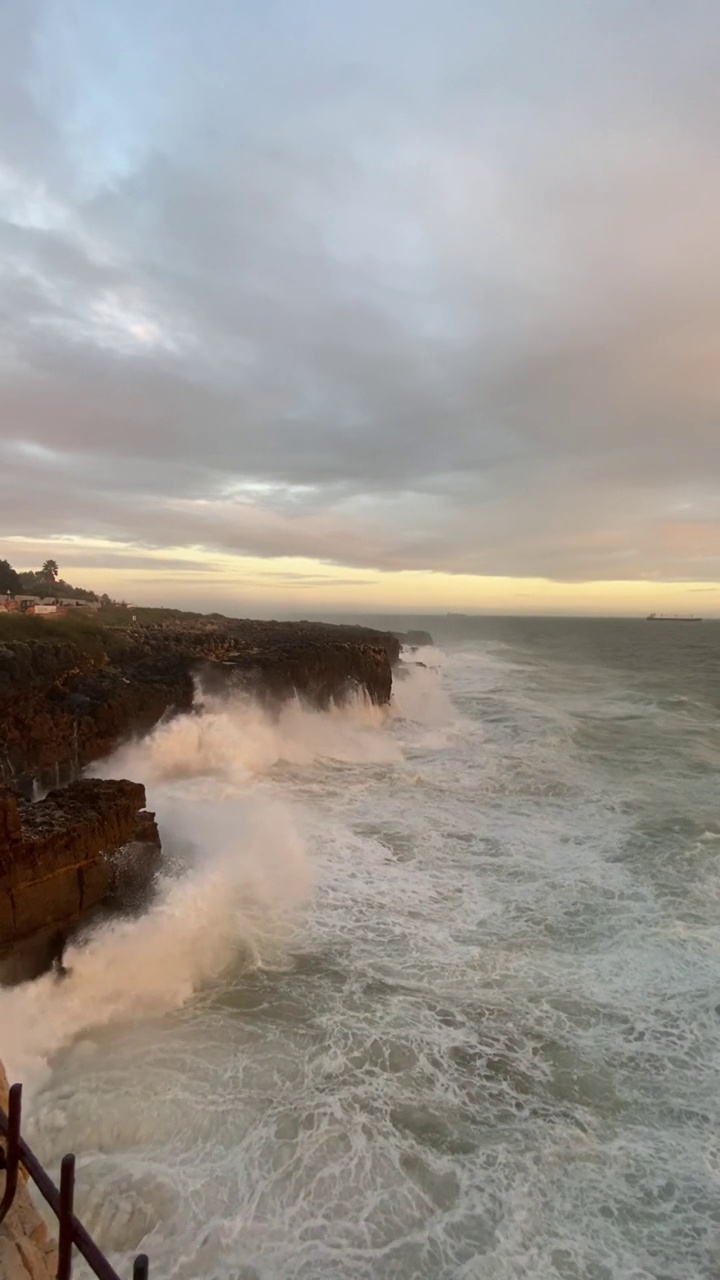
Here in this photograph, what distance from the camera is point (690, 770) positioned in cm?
1975

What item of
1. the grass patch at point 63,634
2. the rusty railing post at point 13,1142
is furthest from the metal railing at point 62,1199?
the grass patch at point 63,634

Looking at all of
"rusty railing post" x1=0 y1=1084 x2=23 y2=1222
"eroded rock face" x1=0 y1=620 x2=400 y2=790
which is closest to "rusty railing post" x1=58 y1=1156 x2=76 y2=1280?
"rusty railing post" x1=0 y1=1084 x2=23 y2=1222

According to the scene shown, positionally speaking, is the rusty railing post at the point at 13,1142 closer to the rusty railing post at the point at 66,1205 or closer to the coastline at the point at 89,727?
the rusty railing post at the point at 66,1205

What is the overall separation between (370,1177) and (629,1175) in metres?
2.19

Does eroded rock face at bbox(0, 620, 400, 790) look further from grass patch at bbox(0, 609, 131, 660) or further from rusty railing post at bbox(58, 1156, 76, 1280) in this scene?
rusty railing post at bbox(58, 1156, 76, 1280)

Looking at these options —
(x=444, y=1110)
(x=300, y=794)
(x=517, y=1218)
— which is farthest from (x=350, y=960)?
(x=300, y=794)

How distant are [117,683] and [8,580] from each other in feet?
142

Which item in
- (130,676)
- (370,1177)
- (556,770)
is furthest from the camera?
(130,676)

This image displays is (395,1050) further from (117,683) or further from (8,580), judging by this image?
(8,580)

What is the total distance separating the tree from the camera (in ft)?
183

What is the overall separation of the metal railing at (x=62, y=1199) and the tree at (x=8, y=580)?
58213 millimetres

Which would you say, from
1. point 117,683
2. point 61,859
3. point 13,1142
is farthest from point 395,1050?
point 117,683

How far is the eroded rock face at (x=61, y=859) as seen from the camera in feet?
26.9

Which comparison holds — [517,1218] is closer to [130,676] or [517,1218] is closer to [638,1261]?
[638,1261]
